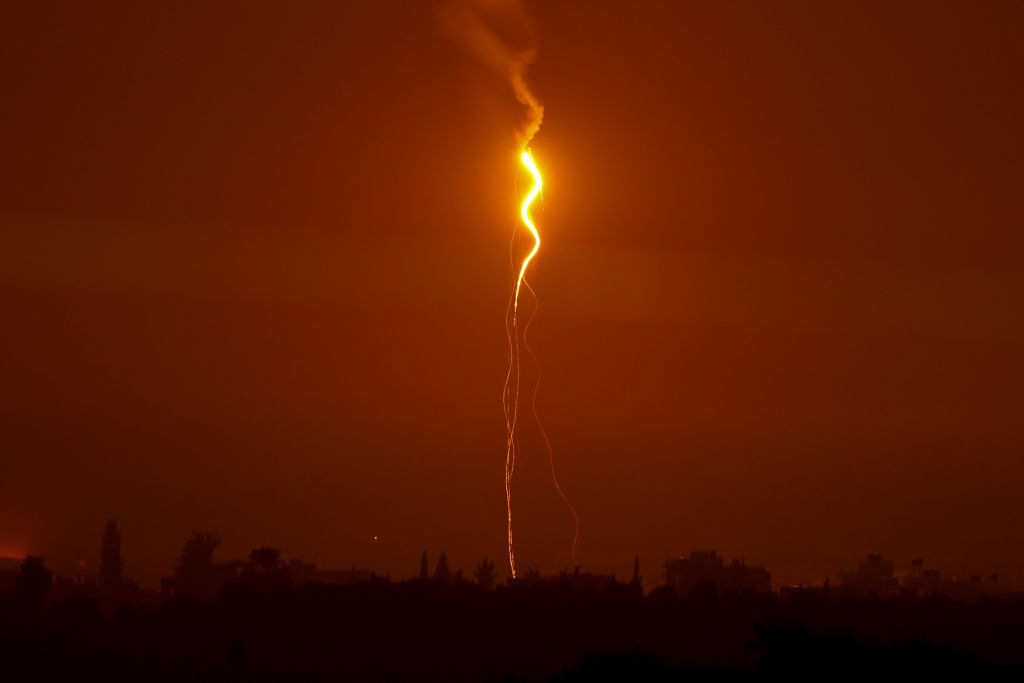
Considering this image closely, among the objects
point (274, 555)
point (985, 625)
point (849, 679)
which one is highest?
point (274, 555)

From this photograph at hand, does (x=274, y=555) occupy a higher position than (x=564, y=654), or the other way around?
(x=274, y=555)

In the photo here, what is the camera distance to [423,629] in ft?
176

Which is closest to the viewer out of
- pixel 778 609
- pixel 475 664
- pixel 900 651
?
pixel 900 651

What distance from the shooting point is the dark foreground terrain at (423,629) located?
1879 inches

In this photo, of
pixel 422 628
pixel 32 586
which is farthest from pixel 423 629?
pixel 32 586

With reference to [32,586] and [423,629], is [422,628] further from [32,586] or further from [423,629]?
[32,586]

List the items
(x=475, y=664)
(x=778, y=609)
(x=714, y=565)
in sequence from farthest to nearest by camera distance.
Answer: (x=714, y=565) < (x=778, y=609) < (x=475, y=664)

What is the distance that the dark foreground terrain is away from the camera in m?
47.7

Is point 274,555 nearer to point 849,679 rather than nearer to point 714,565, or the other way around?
point 714,565

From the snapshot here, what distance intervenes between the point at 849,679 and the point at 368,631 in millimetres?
32355

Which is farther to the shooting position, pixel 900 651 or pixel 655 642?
pixel 655 642

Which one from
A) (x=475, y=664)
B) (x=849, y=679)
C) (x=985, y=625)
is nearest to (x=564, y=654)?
(x=475, y=664)

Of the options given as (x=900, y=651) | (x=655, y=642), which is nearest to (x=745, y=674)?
(x=900, y=651)

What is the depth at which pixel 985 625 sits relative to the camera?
180ft
